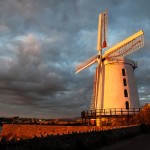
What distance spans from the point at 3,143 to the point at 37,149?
2257 millimetres

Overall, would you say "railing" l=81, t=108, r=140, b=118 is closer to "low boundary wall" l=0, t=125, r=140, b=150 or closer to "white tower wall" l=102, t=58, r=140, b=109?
"white tower wall" l=102, t=58, r=140, b=109

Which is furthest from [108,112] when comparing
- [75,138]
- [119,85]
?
[75,138]

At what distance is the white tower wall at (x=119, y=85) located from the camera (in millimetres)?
43344

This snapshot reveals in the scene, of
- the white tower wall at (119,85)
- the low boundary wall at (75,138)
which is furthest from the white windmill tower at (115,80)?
the low boundary wall at (75,138)

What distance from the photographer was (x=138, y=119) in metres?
36.9

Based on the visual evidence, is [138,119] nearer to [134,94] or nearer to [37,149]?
[134,94]

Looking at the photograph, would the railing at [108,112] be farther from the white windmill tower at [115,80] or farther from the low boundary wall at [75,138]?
the low boundary wall at [75,138]

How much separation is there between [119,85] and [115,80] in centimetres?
106

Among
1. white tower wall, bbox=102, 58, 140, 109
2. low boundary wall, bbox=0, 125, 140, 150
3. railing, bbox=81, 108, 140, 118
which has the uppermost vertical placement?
white tower wall, bbox=102, 58, 140, 109

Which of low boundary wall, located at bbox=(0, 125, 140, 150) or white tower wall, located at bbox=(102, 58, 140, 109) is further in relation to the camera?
white tower wall, located at bbox=(102, 58, 140, 109)

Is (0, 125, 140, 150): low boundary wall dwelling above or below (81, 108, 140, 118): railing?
below

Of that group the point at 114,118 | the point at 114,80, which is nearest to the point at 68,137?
the point at 114,118

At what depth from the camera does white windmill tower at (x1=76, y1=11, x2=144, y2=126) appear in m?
43.5

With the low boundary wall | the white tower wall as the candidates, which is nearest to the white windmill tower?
the white tower wall
